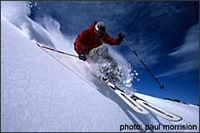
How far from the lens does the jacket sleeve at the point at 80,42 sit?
2881 mm

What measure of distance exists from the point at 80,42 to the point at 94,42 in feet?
0.80

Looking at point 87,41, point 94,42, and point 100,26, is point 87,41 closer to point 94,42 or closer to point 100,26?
point 94,42

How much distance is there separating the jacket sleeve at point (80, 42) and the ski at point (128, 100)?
2.12 ft

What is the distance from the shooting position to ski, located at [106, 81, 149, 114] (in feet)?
7.64

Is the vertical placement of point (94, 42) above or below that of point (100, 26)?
below

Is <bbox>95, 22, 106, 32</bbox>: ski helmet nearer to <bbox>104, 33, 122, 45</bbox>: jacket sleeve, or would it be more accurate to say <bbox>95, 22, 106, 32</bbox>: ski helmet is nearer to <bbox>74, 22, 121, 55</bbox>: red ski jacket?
<bbox>74, 22, 121, 55</bbox>: red ski jacket

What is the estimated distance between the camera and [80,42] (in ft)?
9.61

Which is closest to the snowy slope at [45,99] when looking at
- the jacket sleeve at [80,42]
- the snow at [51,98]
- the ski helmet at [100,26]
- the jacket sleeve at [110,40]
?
the snow at [51,98]

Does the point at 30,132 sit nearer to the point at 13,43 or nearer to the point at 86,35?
the point at 13,43

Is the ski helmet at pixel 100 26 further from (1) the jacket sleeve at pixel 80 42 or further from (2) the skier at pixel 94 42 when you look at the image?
(1) the jacket sleeve at pixel 80 42

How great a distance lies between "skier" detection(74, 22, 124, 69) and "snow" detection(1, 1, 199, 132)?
32 cm

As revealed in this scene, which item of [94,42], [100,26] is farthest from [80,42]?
[100,26]

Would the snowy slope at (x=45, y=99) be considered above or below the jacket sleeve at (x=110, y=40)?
below

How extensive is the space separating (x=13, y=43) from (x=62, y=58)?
29.1 inches
